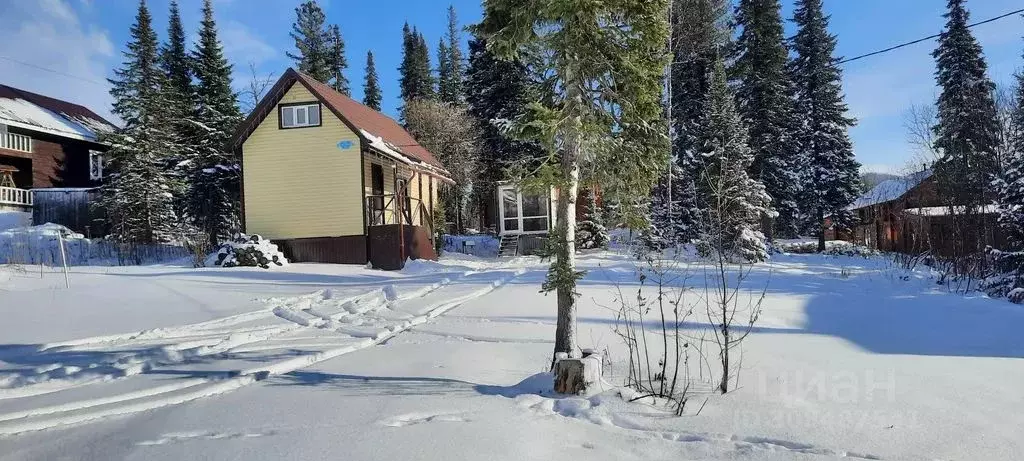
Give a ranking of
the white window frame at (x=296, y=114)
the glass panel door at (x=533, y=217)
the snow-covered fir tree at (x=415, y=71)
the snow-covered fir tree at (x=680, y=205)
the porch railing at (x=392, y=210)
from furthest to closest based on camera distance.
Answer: the snow-covered fir tree at (x=415, y=71), the snow-covered fir tree at (x=680, y=205), the glass panel door at (x=533, y=217), the porch railing at (x=392, y=210), the white window frame at (x=296, y=114)

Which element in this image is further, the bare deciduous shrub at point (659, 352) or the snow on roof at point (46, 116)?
the snow on roof at point (46, 116)

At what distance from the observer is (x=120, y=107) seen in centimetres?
2522

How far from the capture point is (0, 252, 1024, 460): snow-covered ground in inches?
137

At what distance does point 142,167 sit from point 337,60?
1956cm

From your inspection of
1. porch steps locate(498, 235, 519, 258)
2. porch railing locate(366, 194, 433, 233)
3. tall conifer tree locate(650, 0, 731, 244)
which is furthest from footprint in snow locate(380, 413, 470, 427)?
tall conifer tree locate(650, 0, 731, 244)

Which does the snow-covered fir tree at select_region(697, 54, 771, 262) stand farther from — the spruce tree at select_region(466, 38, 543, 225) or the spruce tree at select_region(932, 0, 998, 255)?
the spruce tree at select_region(466, 38, 543, 225)

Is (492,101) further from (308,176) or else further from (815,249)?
(815,249)

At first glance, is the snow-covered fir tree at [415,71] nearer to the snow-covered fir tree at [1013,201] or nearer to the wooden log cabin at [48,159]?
the wooden log cabin at [48,159]

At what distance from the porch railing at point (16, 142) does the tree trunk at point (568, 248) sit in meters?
31.6

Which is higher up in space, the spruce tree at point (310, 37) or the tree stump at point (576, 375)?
the spruce tree at point (310, 37)

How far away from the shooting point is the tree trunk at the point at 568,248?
4812 mm

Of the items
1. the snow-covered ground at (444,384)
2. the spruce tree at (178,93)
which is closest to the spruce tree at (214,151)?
the spruce tree at (178,93)

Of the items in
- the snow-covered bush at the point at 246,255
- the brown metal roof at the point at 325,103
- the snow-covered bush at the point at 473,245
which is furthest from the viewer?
the snow-covered bush at the point at 473,245

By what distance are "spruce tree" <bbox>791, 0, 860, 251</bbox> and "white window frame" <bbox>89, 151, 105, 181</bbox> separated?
37.3 metres
